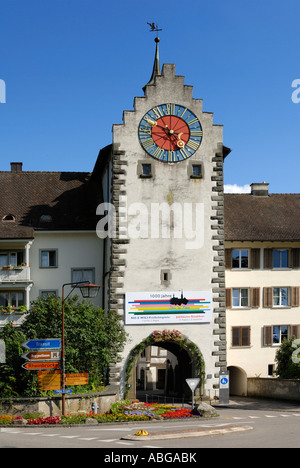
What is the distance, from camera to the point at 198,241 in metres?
41.4

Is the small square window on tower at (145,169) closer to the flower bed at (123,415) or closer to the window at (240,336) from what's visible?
the window at (240,336)

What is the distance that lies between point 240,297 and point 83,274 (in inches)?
442

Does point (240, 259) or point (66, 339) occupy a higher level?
point (240, 259)

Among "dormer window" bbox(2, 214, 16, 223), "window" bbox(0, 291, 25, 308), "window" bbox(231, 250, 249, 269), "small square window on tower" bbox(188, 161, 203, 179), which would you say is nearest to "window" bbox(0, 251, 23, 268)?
"window" bbox(0, 291, 25, 308)

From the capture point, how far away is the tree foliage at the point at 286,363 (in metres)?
42.9

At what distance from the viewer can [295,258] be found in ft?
159

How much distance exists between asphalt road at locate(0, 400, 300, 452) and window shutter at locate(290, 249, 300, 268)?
15.7 meters

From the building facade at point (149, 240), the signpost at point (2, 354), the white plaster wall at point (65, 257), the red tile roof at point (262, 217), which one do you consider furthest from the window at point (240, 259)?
the signpost at point (2, 354)

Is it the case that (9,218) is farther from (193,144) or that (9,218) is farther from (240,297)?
(240,297)

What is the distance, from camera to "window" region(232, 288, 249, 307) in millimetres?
47562

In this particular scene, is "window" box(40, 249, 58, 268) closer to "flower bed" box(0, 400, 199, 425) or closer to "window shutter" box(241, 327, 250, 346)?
"flower bed" box(0, 400, 199, 425)

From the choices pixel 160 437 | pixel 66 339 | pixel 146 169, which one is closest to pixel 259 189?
pixel 146 169

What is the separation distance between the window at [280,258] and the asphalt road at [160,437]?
15.4 meters
